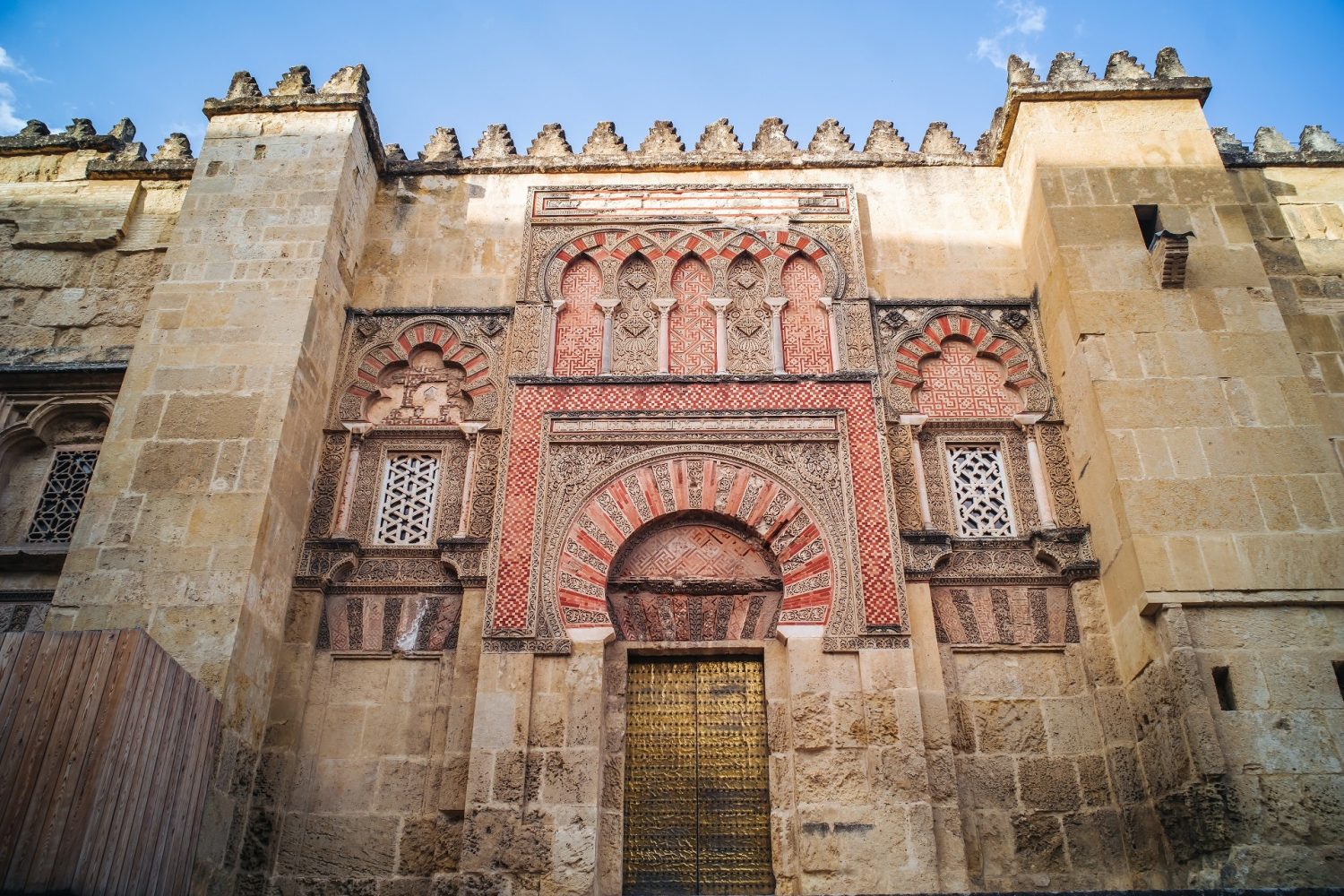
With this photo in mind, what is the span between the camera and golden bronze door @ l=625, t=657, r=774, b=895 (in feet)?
16.9

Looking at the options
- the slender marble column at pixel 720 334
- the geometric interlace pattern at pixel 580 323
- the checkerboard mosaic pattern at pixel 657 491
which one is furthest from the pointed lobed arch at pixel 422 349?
the slender marble column at pixel 720 334

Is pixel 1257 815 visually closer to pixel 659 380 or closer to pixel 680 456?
pixel 680 456

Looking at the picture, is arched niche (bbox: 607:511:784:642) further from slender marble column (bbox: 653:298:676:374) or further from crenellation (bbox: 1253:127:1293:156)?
crenellation (bbox: 1253:127:1293:156)

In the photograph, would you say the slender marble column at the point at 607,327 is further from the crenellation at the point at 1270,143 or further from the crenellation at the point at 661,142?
the crenellation at the point at 1270,143

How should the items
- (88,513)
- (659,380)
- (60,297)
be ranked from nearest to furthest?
1. (88,513)
2. (659,380)
3. (60,297)

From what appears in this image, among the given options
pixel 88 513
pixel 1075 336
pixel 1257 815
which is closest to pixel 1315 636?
pixel 1257 815

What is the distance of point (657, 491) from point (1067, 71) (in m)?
4.04

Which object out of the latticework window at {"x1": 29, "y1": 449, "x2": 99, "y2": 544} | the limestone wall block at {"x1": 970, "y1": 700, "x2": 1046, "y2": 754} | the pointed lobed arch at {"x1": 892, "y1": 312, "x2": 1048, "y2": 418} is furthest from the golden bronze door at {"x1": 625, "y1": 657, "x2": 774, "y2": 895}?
the latticework window at {"x1": 29, "y1": 449, "x2": 99, "y2": 544}

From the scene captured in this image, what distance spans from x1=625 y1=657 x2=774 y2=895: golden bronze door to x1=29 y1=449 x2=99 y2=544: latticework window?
11.2 feet

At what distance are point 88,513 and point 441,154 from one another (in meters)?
3.58

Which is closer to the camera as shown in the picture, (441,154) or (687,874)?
(687,874)

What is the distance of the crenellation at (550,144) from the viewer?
7.45m

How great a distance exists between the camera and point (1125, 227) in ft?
20.8

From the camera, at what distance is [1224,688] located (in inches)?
189
